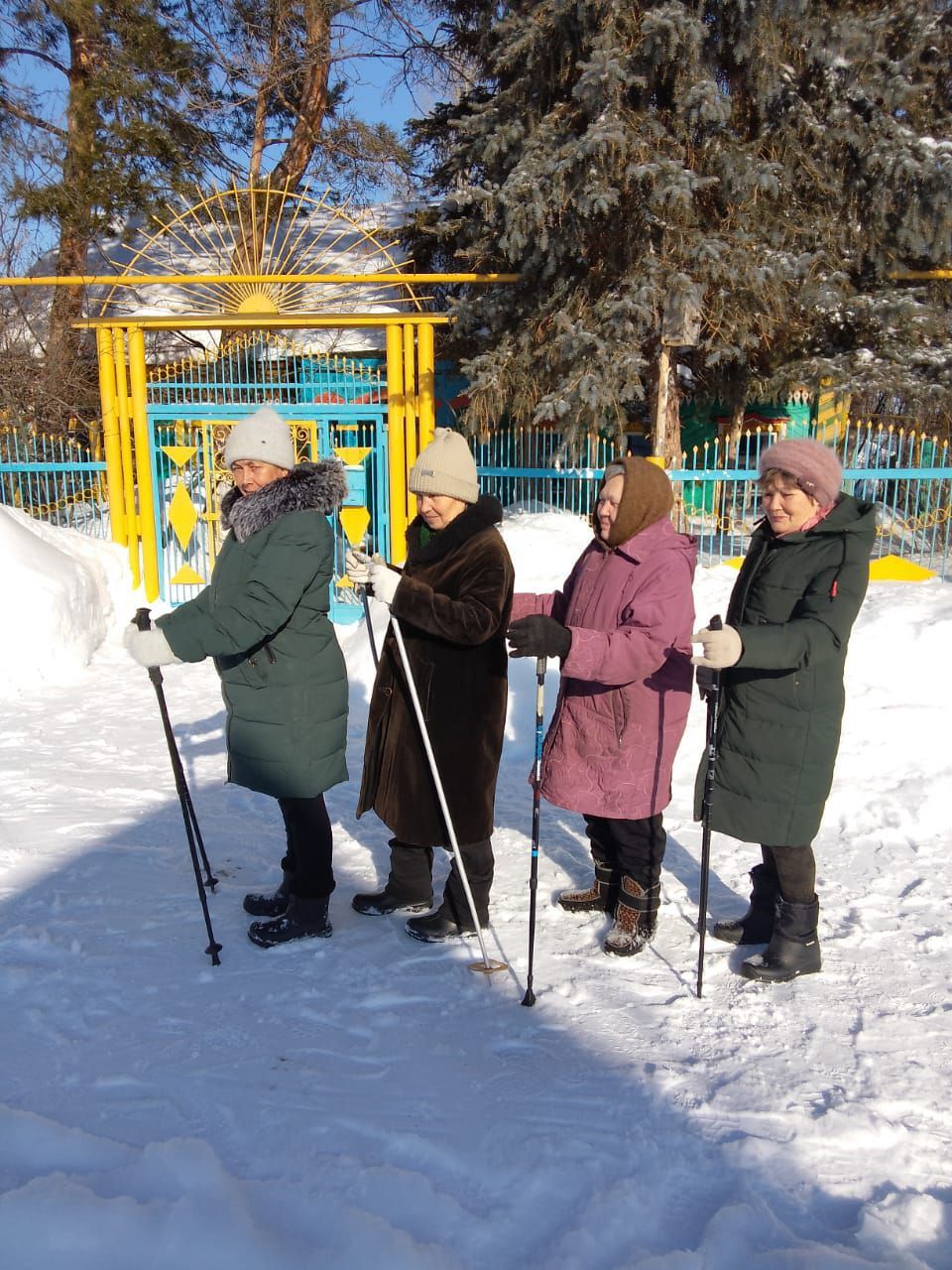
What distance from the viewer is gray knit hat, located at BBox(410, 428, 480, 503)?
121 inches

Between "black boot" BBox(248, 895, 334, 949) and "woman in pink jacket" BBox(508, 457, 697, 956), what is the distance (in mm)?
904

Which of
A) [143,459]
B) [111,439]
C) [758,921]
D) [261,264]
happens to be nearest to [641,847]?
[758,921]

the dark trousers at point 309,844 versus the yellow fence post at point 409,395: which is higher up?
the yellow fence post at point 409,395

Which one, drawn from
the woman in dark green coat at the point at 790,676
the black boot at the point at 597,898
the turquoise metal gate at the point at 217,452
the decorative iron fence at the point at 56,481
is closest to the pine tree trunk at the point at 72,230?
the decorative iron fence at the point at 56,481

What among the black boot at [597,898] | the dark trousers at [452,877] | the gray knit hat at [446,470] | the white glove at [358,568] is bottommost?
the black boot at [597,898]

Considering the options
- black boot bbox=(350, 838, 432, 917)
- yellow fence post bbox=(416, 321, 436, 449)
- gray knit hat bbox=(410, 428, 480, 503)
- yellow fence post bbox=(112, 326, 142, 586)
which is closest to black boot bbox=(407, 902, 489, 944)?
black boot bbox=(350, 838, 432, 917)

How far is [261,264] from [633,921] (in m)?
8.37

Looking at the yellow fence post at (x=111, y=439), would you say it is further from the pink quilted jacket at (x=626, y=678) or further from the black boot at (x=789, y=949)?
the black boot at (x=789, y=949)

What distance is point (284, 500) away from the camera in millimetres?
3100

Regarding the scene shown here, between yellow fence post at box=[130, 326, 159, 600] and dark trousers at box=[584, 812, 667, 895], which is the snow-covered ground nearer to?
dark trousers at box=[584, 812, 667, 895]

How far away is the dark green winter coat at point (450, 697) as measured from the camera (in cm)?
309

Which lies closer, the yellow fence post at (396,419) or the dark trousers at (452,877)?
the dark trousers at (452,877)

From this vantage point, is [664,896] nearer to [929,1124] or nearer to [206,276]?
[929,1124]

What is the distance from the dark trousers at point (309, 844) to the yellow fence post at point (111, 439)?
23.5ft
